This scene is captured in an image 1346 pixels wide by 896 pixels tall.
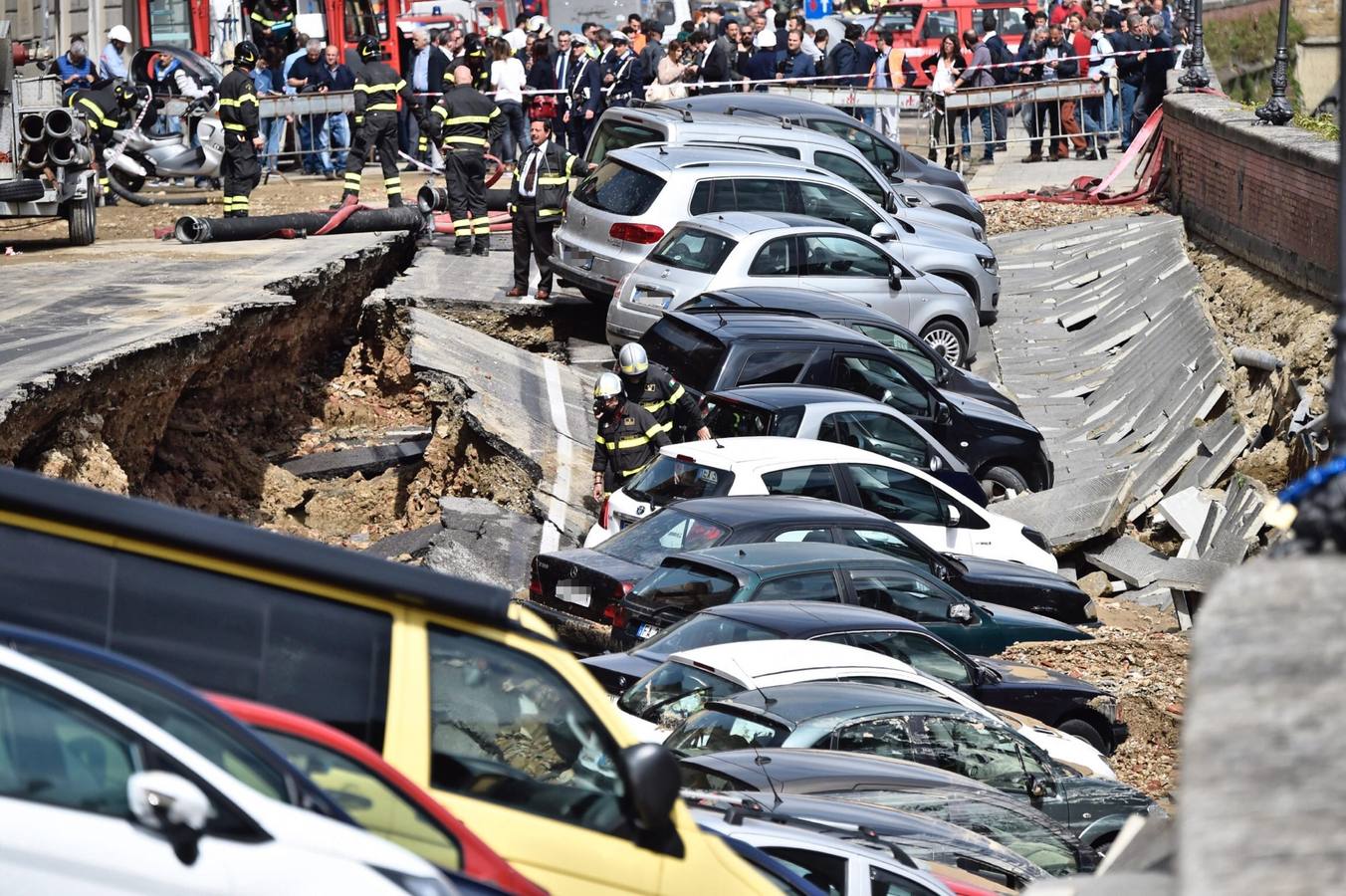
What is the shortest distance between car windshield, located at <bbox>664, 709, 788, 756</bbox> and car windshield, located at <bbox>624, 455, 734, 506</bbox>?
4.30 metres

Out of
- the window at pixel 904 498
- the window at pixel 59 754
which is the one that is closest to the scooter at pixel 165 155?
Answer: the window at pixel 904 498

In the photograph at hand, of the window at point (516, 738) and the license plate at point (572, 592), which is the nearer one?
the window at point (516, 738)

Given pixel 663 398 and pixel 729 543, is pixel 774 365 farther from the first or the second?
pixel 729 543

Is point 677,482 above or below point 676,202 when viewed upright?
below

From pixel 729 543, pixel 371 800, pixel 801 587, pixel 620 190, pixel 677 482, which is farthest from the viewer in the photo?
pixel 620 190

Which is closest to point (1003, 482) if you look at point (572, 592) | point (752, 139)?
point (752, 139)

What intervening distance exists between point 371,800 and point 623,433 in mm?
9686

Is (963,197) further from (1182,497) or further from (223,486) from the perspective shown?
(223,486)

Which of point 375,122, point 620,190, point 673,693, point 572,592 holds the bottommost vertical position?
point 572,592

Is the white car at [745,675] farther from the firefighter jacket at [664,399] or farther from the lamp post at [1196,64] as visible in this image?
the lamp post at [1196,64]

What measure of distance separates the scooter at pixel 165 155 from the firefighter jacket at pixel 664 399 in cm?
1390

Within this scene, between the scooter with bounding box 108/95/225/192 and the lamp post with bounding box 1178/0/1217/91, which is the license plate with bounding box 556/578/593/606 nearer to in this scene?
the lamp post with bounding box 1178/0/1217/91

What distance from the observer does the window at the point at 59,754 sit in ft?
12.8

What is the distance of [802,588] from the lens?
1119 centimetres
